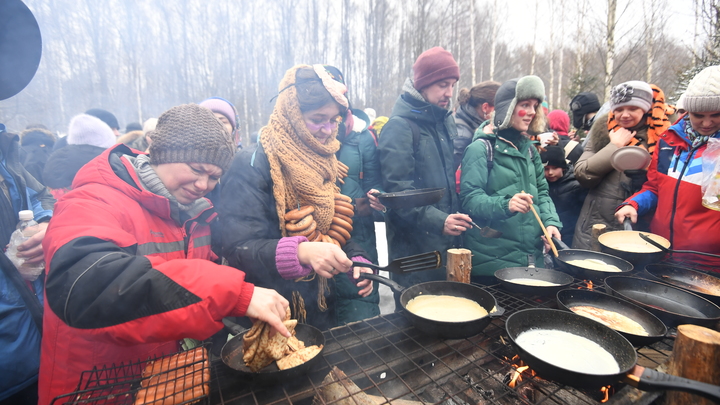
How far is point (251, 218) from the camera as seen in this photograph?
1.90 m

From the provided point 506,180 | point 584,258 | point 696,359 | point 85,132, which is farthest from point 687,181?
point 85,132

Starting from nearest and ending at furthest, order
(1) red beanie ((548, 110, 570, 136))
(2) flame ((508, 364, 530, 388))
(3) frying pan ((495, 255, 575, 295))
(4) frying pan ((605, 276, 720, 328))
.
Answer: (2) flame ((508, 364, 530, 388)), (4) frying pan ((605, 276, 720, 328)), (3) frying pan ((495, 255, 575, 295)), (1) red beanie ((548, 110, 570, 136))

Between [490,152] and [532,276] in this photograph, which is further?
[490,152]

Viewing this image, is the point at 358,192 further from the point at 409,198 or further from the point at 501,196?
the point at 501,196

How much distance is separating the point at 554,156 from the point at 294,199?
355cm

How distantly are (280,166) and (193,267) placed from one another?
0.96 metres

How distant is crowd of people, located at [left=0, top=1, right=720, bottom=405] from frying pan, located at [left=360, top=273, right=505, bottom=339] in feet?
0.94

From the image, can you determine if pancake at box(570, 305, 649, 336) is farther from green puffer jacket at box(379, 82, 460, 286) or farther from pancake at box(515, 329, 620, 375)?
green puffer jacket at box(379, 82, 460, 286)

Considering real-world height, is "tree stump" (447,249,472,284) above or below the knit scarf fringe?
below

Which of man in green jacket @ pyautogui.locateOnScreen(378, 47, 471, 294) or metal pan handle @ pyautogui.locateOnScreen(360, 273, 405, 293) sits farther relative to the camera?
man in green jacket @ pyautogui.locateOnScreen(378, 47, 471, 294)

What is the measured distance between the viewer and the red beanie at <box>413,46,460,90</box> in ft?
9.20

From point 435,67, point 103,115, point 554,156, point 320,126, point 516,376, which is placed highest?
point 103,115

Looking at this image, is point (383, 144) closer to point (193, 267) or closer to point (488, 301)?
point (488, 301)

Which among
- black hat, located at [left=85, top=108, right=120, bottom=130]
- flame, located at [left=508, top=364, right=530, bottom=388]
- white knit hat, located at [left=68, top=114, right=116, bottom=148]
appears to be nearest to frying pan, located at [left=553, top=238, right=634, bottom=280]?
flame, located at [left=508, top=364, right=530, bottom=388]
